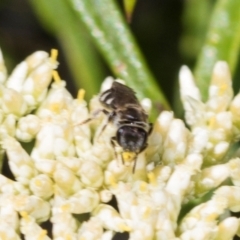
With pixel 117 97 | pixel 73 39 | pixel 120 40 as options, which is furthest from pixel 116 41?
pixel 117 97

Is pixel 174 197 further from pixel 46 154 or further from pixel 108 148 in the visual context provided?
pixel 46 154

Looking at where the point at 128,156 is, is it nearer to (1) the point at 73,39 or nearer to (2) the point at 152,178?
(2) the point at 152,178

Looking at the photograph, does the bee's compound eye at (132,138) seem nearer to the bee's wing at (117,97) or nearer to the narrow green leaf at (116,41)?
the bee's wing at (117,97)

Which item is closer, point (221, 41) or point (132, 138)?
point (132, 138)

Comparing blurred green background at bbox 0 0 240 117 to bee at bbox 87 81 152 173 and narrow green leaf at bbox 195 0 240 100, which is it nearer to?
narrow green leaf at bbox 195 0 240 100

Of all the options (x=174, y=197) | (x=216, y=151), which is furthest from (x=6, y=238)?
(x=216, y=151)

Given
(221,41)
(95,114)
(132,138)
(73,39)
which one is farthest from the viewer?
(73,39)
